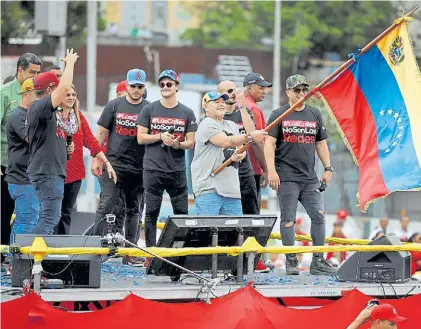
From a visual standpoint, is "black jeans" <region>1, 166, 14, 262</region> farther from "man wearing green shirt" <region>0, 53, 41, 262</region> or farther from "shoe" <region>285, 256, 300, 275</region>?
"shoe" <region>285, 256, 300, 275</region>

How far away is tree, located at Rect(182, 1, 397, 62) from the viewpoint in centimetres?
4981

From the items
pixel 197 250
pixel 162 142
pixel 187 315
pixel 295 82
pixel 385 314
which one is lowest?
pixel 187 315

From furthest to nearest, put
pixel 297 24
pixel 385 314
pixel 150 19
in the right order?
pixel 150 19 < pixel 297 24 < pixel 385 314

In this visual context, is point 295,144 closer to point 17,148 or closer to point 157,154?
point 157,154

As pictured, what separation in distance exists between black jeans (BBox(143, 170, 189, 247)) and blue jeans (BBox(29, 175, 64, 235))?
55.1 inches

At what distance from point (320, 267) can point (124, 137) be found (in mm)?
2406

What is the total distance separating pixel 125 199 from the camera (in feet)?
45.5

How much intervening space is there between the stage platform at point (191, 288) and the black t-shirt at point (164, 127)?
1.08 meters

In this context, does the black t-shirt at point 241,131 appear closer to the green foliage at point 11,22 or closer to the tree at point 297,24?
the green foliage at point 11,22

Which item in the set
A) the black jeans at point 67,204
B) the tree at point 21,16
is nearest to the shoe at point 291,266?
the black jeans at point 67,204

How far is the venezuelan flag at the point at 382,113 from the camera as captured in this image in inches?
499

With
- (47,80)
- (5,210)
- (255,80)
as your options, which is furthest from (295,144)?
(5,210)

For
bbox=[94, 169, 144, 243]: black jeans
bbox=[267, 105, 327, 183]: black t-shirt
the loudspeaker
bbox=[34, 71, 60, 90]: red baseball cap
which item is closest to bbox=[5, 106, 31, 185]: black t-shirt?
bbox=[34, 71, 60, 90]: red baseball cap

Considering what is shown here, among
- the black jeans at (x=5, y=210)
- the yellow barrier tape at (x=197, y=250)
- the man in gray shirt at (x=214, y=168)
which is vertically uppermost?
the man in gray shirt at (x=214, y=168)
